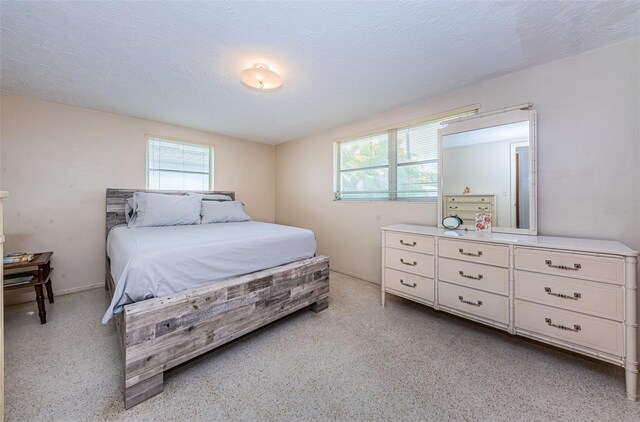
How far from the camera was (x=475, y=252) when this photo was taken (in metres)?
1.88

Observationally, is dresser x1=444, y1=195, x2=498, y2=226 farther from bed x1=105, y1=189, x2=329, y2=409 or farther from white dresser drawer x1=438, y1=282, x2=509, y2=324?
bed x1=105, y1=189, x2=329, y2=409

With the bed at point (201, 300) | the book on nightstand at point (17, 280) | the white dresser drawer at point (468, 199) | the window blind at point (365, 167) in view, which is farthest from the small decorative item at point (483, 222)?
the book on nightstand at point (17, 280)

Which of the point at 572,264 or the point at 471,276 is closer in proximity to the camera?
the point at 572,264

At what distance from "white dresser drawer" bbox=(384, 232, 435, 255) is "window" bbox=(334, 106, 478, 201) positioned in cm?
64

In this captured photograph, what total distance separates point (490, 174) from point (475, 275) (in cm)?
98

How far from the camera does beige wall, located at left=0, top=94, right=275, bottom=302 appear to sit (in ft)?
8.14

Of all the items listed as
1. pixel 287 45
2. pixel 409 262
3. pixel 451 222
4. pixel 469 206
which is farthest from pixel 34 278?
pixel 469 206

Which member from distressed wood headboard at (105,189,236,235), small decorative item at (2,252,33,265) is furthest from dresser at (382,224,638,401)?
small decorative item at (2,252,33,265)

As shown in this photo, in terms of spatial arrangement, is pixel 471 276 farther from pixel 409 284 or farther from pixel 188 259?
pixel 188 259

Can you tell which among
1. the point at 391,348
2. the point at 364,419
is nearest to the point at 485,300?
the point at 391,348

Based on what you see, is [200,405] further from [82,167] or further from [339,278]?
[82,167]

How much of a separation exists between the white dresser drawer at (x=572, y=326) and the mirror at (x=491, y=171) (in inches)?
26.3

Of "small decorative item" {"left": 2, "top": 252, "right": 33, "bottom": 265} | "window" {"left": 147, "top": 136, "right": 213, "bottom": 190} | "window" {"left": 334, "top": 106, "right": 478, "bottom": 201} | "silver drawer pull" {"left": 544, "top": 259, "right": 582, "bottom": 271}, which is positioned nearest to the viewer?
"silver drawer pull" {"left": 544, "top": 259, "right": 582, "bottom": 271}

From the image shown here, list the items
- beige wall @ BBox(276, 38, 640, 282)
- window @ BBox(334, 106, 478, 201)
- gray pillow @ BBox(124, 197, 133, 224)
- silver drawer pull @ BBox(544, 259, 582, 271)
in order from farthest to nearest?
gray pillow @ BBox(124, 197, 133, 224) < window @ BBox(334, 106, 478, 201) < beige wall @ BBox(276, 38, 640, 282) < silver drawer pull @ BBox(544, 259, 582, 271)
